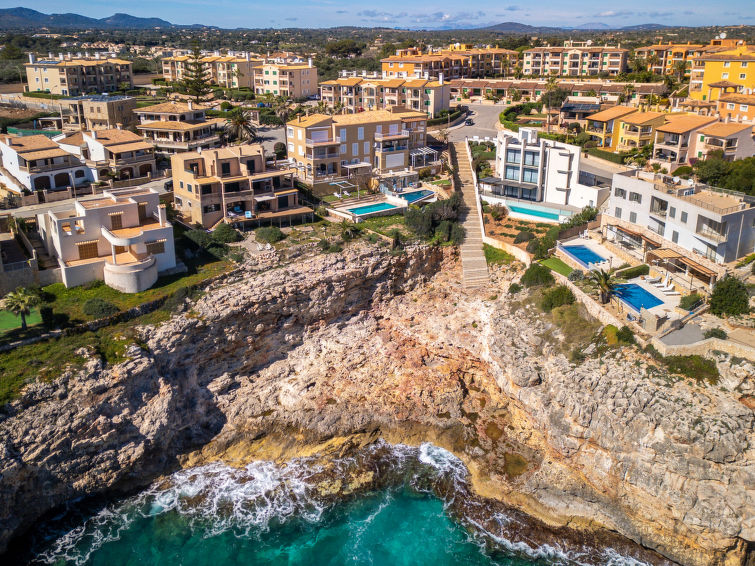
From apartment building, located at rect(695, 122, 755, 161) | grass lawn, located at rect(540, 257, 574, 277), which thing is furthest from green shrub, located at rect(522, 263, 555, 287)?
apartment building, located at rect(695, 122, 755, 161)

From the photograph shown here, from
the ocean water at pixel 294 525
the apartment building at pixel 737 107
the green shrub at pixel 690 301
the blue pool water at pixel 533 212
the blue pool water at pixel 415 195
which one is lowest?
the ocean water at pixel 294 525

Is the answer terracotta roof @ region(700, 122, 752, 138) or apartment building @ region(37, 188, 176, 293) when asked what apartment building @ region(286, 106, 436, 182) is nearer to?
apartment building @ region(37, 188, 176, 293)

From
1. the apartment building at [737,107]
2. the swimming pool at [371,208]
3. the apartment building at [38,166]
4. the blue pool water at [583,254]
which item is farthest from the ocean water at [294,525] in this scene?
the apartment building at [737,107]

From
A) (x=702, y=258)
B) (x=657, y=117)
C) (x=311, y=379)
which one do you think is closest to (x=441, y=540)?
(x=311, y=379)

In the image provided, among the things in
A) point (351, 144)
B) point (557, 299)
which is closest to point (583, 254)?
point (557, 299)

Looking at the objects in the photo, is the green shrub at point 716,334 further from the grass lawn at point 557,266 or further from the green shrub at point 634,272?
the grass lawn at point 557,266

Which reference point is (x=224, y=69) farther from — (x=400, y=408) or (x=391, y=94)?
(x=400, y=408)

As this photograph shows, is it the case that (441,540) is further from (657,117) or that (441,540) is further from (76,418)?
(657,117)

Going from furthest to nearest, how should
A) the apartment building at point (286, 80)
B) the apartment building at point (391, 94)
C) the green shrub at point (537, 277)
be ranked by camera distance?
the apartment building at point (286, 80)
the apartment building at point (391, 94)
the green shrub at point (537, 277)
